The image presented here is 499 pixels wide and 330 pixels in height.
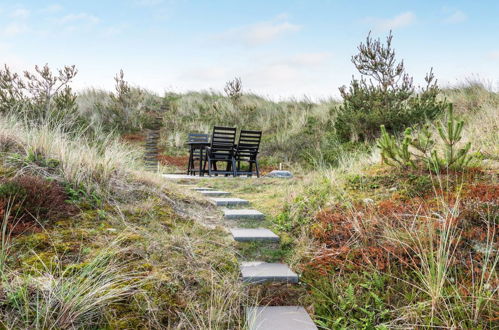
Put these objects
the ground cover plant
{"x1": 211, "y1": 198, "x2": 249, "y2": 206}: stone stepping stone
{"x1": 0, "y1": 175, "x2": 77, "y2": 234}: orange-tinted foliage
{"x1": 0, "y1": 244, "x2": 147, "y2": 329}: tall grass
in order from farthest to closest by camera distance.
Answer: {"x1": 211, "y1": 198, "x2": 249, "y2": 206}: stone stepping stone, {"x1": 0, "y1": 175, "x2": 77, "y2": 234}: orange-tinted foliage, the ground cover plant, {"x1": 0, "y1": 244, "x2": 147, "y2": 329}: tall grass

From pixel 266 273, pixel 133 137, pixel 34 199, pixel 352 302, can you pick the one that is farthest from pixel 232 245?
pixel 133 137

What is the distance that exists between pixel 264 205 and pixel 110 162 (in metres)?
1.94

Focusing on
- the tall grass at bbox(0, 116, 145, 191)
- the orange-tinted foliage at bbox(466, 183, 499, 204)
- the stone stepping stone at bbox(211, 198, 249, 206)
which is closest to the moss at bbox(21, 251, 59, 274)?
the tall grass at bbox(0, 116, 145, 191)

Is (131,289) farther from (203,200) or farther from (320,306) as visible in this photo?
(203,200)

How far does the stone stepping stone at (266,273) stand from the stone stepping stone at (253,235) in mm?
371

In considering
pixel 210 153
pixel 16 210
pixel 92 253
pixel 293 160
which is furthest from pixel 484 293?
pixel 293 160

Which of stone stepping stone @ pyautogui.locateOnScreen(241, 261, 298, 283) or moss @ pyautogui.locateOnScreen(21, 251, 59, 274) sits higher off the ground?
moss @ pyautogui.locateOnScreen(21, 251, 59, 274)

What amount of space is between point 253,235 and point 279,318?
3.70ft

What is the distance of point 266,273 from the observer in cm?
291

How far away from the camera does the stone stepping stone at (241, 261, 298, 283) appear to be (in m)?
2.84

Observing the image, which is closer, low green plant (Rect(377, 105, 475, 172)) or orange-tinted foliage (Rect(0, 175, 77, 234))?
orange-tinted foliage (Rect(0, 175, 77, 234))

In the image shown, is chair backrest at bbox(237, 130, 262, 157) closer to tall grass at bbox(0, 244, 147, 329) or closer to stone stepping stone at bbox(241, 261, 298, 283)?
stone stepping stone at bbox(241, 261, 298, 283)

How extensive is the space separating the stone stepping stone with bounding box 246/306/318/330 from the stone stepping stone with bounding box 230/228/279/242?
91 cm

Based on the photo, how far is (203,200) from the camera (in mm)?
4820
